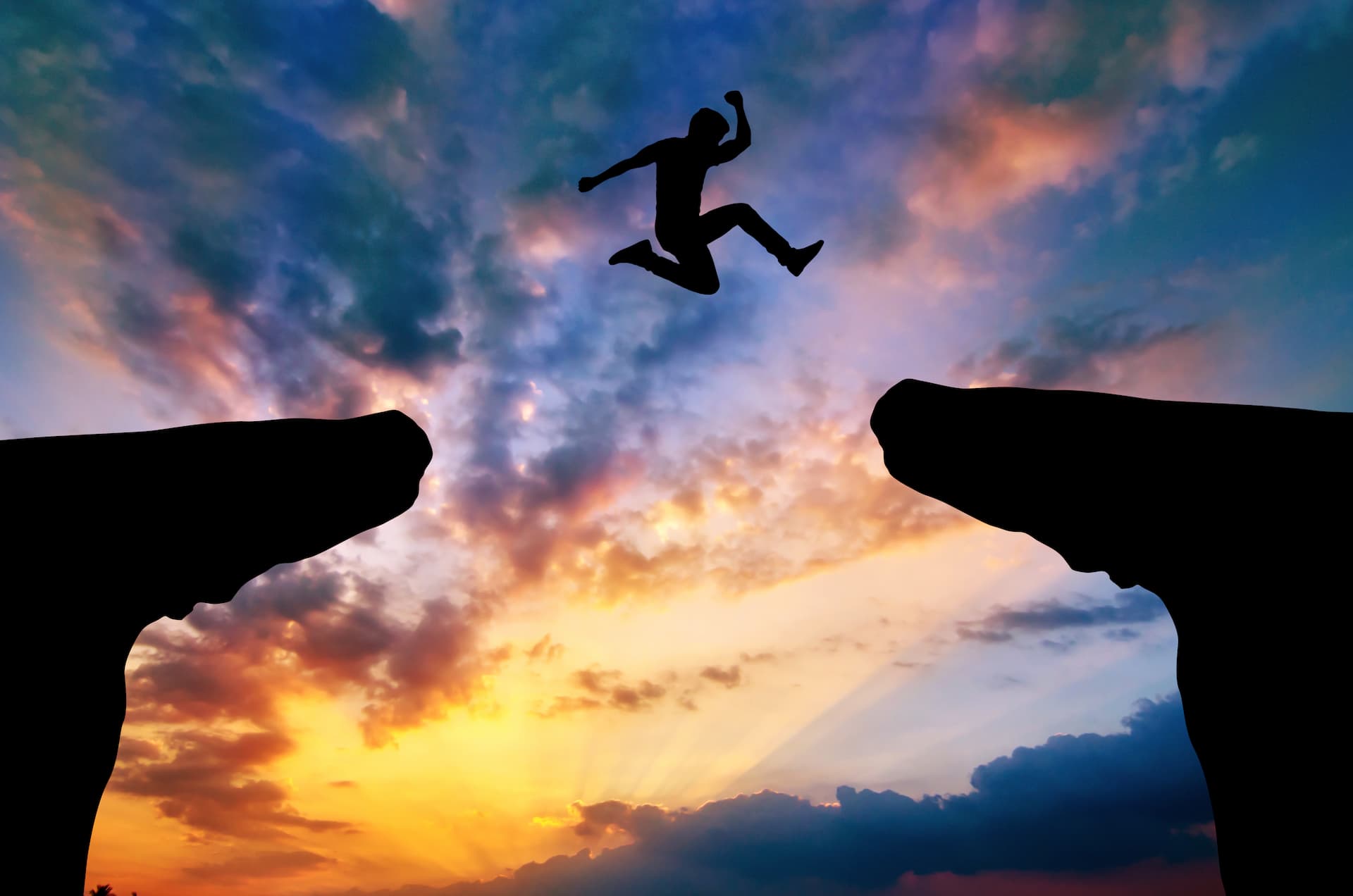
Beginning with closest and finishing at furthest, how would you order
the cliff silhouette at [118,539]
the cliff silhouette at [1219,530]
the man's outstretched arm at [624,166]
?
the cliff silhouette at [1219,530] < the cliff silhouette at [118,539] < the man's outstretched arm at [624,166]

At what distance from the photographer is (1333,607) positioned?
4.56 meters

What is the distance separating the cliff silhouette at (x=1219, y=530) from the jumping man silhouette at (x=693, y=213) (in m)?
2.79

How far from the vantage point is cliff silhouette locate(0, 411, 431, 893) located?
16.3 feet

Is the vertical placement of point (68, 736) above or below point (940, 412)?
below

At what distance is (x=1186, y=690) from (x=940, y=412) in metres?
2.52

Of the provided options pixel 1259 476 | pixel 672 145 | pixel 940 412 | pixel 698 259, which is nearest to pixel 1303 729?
pixel 1259 476

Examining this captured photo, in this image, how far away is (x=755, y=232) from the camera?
8109mm

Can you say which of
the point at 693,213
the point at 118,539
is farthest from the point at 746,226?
the point at 118,539

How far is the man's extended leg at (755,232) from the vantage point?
313 inches

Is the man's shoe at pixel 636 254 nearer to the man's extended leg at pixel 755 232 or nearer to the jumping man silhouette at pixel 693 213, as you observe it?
the jumping man silhouette at pixel 693 213

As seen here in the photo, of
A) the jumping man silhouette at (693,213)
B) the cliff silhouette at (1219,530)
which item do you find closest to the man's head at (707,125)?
the jumping man silhouette at (693,213)

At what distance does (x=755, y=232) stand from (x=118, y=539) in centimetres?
645

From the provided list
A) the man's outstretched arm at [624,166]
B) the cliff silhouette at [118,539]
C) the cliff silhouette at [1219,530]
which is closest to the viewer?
the cliff silhouette at [1219,530]

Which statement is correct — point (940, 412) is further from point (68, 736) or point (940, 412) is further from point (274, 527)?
point (68, 736)
